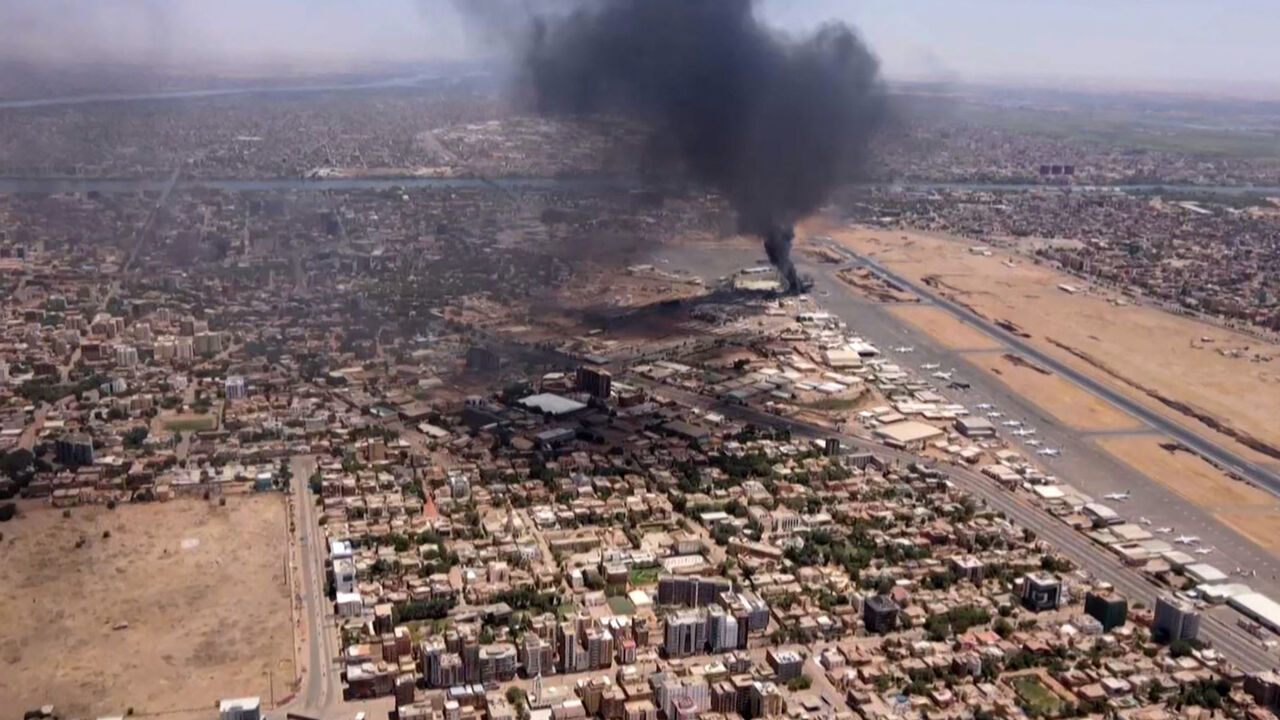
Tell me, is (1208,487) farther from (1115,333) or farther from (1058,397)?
(1115,333)

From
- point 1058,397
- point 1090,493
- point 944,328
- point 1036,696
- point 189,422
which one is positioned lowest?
point 944,328

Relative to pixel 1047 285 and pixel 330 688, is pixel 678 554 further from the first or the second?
pixel 1047 285

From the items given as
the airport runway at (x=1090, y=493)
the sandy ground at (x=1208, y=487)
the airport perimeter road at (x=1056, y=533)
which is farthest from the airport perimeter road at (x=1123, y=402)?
the airport perimeter road at (x=1056, y=533)

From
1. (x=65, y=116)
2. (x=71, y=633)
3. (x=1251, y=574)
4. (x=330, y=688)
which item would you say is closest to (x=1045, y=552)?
(x=1251, y=574)

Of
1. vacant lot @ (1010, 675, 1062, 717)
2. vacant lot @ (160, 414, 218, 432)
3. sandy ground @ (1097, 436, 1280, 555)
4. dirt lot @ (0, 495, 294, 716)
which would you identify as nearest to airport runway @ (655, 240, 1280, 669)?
sandy ground @ (1097, 436, 1280, 555)

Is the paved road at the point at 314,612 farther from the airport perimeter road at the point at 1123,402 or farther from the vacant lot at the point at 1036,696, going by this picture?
the airport perimeter road at the point at 1123,402

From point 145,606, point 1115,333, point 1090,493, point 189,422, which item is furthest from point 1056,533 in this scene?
point 1115,333
